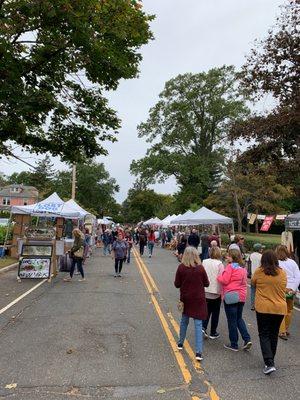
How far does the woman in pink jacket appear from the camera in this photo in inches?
279

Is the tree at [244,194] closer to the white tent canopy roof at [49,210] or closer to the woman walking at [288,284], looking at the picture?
the white tent canopy roof at [49,210]

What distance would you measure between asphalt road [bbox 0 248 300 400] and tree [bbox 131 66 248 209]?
41053 mm

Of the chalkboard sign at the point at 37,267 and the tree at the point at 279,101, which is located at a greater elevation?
the tree at the point at 279,101

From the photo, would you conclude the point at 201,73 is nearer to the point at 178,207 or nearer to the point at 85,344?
the point at 178,207

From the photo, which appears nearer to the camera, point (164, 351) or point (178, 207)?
point (164, 351)

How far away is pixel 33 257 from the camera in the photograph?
1520cm

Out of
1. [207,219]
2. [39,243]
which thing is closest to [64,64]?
[39,243]

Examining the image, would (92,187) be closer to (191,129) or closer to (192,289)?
(191,129)

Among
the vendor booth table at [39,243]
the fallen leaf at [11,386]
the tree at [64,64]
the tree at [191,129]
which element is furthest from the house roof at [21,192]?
the fallen leaf at [11,386]

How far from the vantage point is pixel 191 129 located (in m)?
53.1

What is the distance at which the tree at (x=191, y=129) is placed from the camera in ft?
169

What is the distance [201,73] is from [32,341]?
48412 mm

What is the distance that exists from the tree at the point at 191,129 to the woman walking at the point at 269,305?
Result: 146ft

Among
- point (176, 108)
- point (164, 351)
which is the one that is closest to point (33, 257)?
point (164, 351)
